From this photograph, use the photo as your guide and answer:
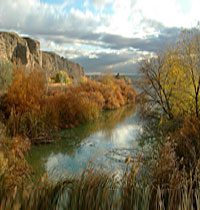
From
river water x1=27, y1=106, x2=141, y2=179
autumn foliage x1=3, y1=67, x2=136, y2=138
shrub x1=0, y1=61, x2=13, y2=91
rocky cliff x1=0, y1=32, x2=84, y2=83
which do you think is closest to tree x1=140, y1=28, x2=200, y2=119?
river water x1=27, y1=106, x2=141, y2=179

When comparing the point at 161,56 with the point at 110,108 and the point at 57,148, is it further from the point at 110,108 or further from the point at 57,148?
the point at 110,108

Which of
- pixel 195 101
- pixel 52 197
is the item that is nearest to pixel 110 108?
pixel 195 101

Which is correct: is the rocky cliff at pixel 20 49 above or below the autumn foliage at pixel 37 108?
above

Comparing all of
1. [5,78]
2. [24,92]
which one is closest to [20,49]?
[5,78]

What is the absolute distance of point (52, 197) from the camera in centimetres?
336

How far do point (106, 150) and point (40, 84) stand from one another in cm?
486

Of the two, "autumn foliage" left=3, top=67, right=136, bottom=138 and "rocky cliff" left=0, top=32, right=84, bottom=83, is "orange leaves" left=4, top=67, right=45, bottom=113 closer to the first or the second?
"autumn foliage" left=3, top=67, right=136, bottom=138

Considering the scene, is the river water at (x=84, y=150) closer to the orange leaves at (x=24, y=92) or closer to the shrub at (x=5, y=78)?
the orange leaves at (x=24, y=92)

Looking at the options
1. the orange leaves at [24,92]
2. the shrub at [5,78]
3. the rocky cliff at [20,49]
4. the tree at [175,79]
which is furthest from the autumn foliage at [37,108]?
the rocky cliff at [20,49]

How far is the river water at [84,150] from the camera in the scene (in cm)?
691

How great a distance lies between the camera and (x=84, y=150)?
8.65 m

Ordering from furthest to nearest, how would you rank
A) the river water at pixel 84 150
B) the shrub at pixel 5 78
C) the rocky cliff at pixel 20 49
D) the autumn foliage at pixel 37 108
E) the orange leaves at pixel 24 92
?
the rocky cliff at pixel 20 49 < the shrub at pixel 5 78 < the orange leaves at pixel 24 92 < the autumn foliage at pixel 37 108 < the river water at pixel 84 150

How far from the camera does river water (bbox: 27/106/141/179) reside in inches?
272

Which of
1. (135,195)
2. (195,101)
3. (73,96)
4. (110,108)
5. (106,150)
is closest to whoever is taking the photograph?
(135,195)
